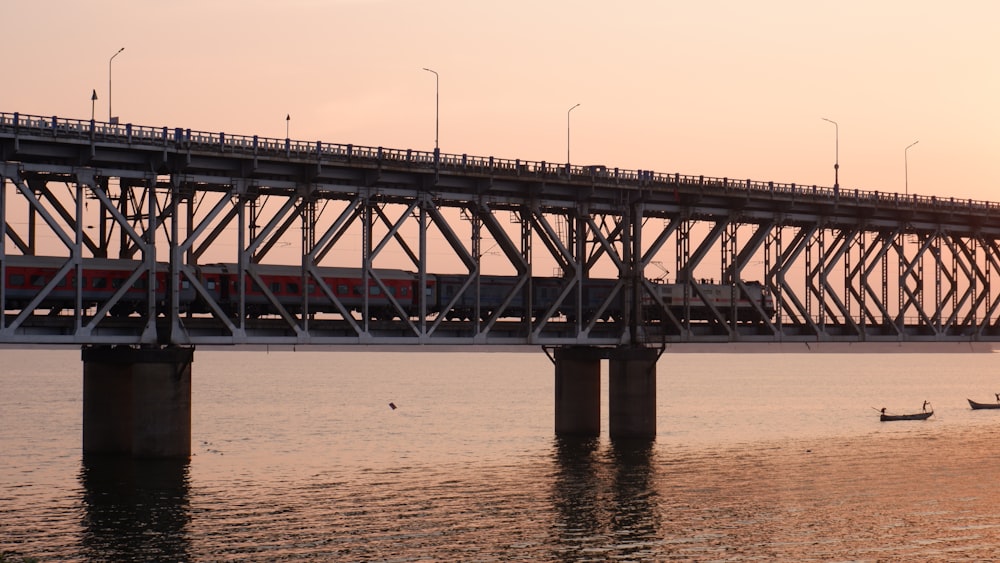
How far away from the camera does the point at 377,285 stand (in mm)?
78250

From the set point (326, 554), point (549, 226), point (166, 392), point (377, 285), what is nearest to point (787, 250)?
point (549, 226)

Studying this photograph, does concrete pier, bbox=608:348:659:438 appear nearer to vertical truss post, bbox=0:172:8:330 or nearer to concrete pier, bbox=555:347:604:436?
concrete pier, bbox=555:347:604:436

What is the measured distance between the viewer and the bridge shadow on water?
51.5 m

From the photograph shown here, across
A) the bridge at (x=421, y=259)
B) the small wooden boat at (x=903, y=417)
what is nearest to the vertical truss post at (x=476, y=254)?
the bridge at (x=421, y=259)

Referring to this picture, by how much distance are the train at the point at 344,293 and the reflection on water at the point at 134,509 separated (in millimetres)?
8235

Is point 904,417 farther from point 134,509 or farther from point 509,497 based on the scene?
point 134,509

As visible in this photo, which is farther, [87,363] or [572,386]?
[572,386]

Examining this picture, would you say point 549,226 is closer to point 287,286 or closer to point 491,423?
point 287,286

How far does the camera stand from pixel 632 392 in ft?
284

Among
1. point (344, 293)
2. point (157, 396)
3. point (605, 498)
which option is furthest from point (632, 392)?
point (157, 396)

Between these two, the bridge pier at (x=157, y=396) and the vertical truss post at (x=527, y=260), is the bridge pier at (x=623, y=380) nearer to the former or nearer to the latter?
the vertical truss post at (x=527, y=260)

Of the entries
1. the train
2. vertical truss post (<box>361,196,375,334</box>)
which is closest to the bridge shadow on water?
the train

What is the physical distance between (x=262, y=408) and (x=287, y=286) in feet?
253

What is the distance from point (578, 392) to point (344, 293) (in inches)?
775
